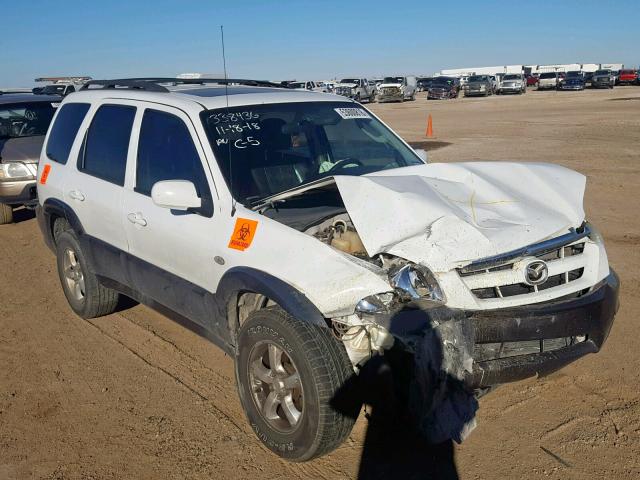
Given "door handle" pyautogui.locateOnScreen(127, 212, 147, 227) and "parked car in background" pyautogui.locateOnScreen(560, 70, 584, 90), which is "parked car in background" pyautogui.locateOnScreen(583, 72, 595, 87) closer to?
"parked car in background" pyautogui.locateOnScreen(560, 70, 584, 90)

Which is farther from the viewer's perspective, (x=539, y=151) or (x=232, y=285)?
(x=539, y=151)

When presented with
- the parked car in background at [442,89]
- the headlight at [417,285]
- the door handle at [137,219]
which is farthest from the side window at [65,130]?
the parked car in background at [442,89]

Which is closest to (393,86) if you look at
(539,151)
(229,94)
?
(539,151)

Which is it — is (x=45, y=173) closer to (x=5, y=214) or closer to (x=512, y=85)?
(x=5, y=214)

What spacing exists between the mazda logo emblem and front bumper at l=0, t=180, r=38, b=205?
7.64m

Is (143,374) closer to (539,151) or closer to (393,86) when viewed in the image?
(539,151)

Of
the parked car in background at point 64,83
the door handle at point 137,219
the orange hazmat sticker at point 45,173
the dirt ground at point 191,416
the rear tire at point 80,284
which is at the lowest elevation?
the dirt ground at point 191,416

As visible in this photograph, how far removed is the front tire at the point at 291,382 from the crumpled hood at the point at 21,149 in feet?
22.5

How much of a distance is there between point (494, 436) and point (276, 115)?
8.24 feet

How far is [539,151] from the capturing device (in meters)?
15.1

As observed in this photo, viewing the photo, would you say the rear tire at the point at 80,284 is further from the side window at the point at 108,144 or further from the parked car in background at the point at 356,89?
the parked car in background at the point at 356,89

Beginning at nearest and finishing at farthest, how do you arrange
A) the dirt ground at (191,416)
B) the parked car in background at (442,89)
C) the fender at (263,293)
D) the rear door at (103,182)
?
the fender at (263,293) < the dirt ground at (191,416) < the rear door at (103,182) < the parked car in background at (442,89)

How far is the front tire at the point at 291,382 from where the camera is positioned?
3014 millimetres

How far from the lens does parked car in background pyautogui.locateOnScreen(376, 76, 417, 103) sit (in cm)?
4438
